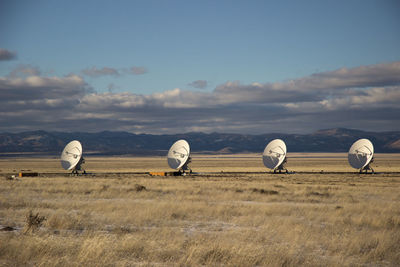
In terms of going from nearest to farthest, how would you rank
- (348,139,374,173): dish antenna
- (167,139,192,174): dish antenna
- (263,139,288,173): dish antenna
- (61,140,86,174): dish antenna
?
(61,140,86,174): dish antenna
(167,139,192,174): dish antenna
(263,139,288,173): dish antenna
(348,139,374,173): dish antenna

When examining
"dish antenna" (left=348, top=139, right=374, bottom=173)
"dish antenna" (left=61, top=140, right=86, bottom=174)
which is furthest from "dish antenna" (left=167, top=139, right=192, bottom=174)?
"dish antenna" (left=348, top=139, right=374, bottom=173)

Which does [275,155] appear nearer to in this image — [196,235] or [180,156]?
[180,156]

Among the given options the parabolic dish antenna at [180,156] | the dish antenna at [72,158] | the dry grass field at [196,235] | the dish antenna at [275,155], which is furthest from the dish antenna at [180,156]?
the dry grass field at [196,235]

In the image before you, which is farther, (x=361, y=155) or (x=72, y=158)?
(x=361, y=155)

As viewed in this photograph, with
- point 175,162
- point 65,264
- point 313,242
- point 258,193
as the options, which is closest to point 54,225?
point 65,264

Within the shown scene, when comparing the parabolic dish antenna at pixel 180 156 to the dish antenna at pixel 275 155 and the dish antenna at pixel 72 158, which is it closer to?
the dish antenna at pixel 275 155

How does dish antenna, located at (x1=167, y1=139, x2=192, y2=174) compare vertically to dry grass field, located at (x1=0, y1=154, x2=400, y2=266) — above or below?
above

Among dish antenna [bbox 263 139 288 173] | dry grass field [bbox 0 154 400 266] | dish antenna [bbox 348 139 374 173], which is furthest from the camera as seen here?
dish antenna [bbox 348 139 374 173]

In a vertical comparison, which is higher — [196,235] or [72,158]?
[72,158]

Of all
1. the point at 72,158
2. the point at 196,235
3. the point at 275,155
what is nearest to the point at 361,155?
the point at 275,155

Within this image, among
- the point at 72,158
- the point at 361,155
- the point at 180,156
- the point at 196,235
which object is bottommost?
the point at 196,235

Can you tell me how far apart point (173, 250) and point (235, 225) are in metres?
6.57

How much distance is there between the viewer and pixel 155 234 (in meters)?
16.1

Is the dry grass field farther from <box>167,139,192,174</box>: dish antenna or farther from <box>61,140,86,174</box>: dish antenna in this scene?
<box>61,140,86,174</box>: dish antenna
